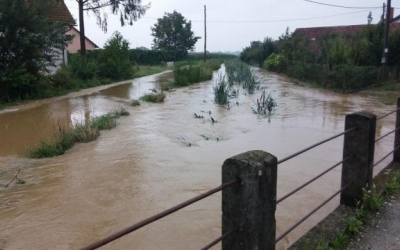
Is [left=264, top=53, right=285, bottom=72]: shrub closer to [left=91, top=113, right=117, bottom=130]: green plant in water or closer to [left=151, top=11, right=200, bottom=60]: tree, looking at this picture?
[left=91, top=113, right=117, bottom=130]: green plant in water

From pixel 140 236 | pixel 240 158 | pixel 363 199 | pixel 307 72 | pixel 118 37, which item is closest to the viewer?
pixel 240 158

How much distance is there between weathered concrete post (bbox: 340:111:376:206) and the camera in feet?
12.5

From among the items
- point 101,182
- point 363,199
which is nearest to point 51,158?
point 101,182

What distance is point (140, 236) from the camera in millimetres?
4816

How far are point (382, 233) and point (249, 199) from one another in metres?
1.87

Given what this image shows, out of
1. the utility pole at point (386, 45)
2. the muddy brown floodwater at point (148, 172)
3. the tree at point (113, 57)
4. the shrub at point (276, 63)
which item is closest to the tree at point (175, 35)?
the shrub at point (276, 63)

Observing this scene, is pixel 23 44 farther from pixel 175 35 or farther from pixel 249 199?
pixel 175 35

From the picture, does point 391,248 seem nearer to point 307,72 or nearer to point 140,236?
point 140,236

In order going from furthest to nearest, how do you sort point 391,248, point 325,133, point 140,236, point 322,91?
point 322,91, point 325,133, point 140,236, point 391,248

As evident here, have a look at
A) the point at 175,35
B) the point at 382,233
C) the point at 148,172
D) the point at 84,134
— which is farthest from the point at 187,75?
the point at 175,35

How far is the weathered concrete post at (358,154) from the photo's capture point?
3801 millimetres

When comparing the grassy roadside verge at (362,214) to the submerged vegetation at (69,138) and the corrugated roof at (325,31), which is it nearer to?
the submerged vegetation at (69,138)

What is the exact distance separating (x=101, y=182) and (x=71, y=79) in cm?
1634

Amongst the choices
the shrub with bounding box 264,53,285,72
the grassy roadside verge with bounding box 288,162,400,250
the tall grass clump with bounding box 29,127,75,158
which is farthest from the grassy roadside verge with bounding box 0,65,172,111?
the shrub with bounding box 264,53,285,72
